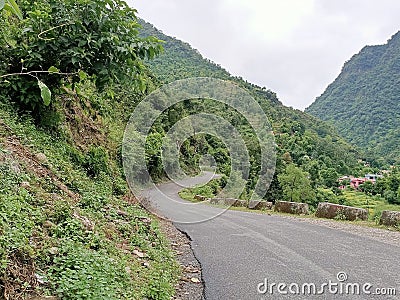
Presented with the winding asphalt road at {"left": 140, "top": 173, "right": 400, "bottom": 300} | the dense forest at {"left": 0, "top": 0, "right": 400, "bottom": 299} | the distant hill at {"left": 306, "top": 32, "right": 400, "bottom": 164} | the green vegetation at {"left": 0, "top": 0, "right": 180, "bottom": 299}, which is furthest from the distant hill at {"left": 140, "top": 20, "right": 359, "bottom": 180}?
the winding asphalt road at {"left": 140, "top": 173, "right": 400, "bottom": 300}

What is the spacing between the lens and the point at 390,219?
8.77m

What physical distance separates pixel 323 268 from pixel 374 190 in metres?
39.1

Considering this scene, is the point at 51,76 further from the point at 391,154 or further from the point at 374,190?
the point at 391,154

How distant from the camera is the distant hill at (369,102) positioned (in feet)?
209

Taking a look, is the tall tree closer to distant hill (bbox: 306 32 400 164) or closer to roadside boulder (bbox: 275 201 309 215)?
roadside boulder (bbox: 275 201 309 215)

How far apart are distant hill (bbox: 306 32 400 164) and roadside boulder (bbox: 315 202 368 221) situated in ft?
155

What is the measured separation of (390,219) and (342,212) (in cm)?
192

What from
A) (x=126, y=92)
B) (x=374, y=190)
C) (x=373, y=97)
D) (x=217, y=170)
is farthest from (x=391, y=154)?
(x=217, y=170)

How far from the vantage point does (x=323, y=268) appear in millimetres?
4922

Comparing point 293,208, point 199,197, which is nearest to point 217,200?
point 199,197

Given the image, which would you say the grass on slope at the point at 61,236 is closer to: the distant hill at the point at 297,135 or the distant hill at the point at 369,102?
the distant hill at the point at 297,135

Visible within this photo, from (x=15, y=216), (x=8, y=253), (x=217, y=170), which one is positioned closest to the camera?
(x=8, y=253)

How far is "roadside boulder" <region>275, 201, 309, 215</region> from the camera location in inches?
500

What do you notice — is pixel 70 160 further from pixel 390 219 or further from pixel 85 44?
pixel 390 219
